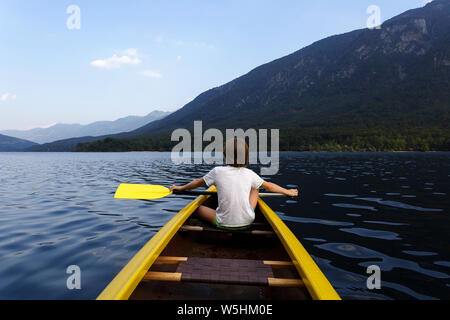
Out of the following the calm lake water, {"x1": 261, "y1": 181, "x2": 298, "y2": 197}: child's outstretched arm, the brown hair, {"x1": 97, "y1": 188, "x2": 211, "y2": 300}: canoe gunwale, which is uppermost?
the brown hair

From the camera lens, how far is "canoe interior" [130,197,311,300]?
3020mm

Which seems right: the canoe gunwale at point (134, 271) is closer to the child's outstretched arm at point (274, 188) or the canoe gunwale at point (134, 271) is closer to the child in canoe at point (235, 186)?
the child in canoe at point (235, 186)

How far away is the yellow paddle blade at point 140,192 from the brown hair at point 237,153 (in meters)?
2.68

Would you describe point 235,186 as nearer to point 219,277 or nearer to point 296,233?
point 219,277

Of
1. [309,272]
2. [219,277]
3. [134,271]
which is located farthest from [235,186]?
[134,271]

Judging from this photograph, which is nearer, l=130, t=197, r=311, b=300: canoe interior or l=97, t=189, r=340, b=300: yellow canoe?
l=97, t=189, r=340, b=300: yellow canoe

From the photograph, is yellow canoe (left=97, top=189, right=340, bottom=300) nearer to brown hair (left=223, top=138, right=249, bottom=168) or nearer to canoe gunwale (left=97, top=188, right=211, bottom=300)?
canoe gunwale (left=97, top=188, right=211, bottom=300)

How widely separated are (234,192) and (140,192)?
3.68m

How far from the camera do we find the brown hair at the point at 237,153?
4.31 m

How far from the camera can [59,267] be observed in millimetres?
4672

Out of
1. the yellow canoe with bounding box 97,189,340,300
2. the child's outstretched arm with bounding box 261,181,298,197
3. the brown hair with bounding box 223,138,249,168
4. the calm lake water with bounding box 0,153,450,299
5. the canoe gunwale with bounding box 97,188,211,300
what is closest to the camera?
the canoe gunwale with bounding box 97,188,211,300

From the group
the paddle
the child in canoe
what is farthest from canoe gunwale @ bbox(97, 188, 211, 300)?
the paddle

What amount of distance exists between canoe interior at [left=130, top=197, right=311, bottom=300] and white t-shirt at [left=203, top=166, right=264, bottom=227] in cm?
30

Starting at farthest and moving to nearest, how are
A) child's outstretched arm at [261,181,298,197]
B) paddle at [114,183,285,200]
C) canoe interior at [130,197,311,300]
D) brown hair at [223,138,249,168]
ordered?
1. paddle at [114,183,285,200]
2. child's outstretched arm at [261,181,298,197]
3. brown hair at [223,138,249,168]
4. canoe interior at [130,197,311,300]
